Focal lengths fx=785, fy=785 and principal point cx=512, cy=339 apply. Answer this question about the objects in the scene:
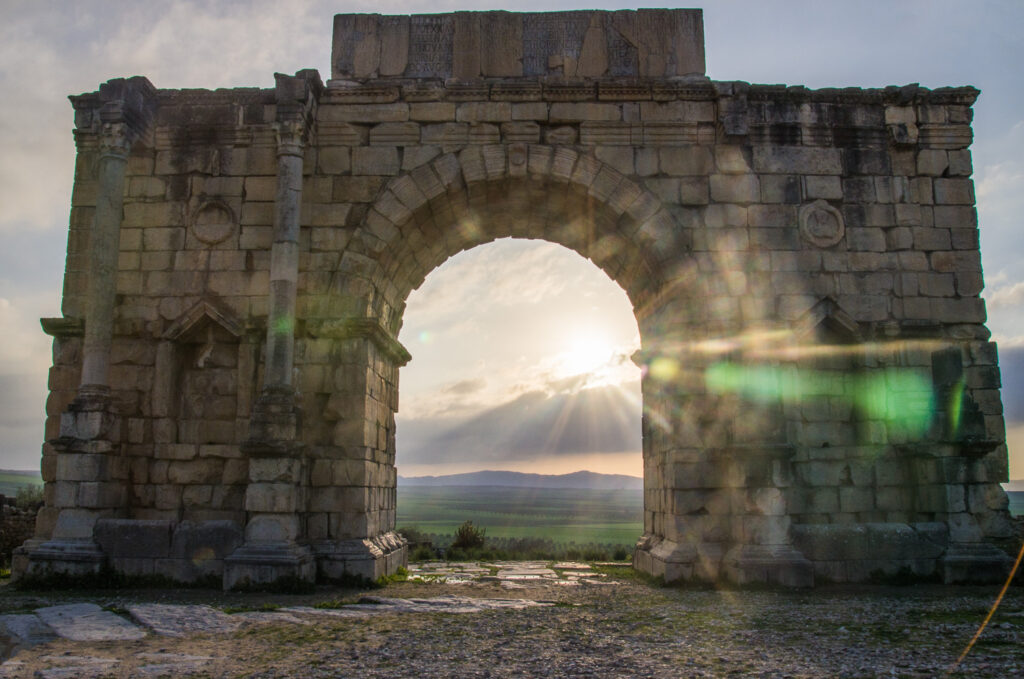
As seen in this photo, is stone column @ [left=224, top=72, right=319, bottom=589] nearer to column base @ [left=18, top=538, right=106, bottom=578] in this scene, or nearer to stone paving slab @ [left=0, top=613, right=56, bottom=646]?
column base @ [left=18, top=538, right=106, bottom=578]

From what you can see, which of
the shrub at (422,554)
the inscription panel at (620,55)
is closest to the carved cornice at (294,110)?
the inscription panel at (620,55)

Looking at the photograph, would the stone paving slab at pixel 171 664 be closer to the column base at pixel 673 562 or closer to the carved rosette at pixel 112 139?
the column base at pixel 673 562

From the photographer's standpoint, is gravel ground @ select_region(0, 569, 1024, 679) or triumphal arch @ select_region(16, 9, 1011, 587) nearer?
gravel ground @ select_region(0, 569, 1024, 679)

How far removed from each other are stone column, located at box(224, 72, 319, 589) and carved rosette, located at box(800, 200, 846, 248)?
5.87 metres

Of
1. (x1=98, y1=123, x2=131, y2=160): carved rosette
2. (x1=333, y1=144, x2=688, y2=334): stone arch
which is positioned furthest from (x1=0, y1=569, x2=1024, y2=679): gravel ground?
(x1=98, y1=123, x2=131, y2=160): carved rosette

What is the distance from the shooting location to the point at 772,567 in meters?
8.06

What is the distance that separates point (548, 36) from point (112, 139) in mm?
5292

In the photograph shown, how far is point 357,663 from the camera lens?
4676 millimetres

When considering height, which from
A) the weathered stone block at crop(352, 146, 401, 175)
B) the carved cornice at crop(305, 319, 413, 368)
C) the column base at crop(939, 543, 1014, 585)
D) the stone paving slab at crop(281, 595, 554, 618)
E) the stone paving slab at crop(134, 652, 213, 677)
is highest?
the weathered stone block at crop(352, 146, 401, 175)

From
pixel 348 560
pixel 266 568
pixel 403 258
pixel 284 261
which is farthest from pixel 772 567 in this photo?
pixel 284 261

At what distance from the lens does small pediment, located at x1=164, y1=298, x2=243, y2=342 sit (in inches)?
348

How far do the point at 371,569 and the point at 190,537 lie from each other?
195cm

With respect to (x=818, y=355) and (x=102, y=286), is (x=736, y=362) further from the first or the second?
(x=102, y=286)

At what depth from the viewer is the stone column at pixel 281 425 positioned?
7.74 m
